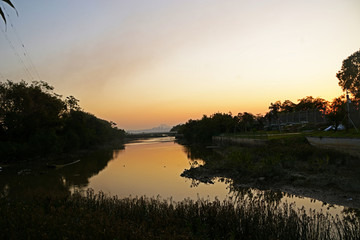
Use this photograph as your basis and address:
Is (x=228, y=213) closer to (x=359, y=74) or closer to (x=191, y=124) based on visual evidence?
(x=359, y=74)

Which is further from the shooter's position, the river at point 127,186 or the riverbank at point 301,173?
the river at point 127,186

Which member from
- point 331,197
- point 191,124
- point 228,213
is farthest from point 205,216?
point 191,124

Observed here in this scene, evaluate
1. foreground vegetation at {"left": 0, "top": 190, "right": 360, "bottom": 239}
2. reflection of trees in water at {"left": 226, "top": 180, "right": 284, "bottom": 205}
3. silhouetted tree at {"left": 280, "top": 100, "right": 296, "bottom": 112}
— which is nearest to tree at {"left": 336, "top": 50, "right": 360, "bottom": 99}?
reflection of trees in water at {"left": 226, "top": 180, "right": 284, "bottom": 205}

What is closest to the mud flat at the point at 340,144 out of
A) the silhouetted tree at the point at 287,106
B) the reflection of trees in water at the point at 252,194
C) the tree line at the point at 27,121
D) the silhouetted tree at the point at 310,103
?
the reflection of trees in water at the point at 252,194

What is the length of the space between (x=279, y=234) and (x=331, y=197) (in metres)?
8.75

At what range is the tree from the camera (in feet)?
141

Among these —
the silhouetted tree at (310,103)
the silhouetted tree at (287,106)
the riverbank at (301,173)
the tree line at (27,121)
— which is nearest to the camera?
the riverbank at (301,173)

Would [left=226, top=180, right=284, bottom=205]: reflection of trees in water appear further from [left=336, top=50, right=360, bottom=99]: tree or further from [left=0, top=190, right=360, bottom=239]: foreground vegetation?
[left=336, top=50, right=360, bottom=99]: tree

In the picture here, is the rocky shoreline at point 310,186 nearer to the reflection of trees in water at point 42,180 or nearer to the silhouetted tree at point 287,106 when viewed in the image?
the reflection of trees in water at point 42,180

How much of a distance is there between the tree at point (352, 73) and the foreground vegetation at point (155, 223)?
4250cm

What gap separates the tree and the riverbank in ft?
84.7

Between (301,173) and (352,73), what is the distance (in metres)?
33.0

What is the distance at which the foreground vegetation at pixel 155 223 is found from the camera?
5527mm

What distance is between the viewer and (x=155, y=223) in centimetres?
750
